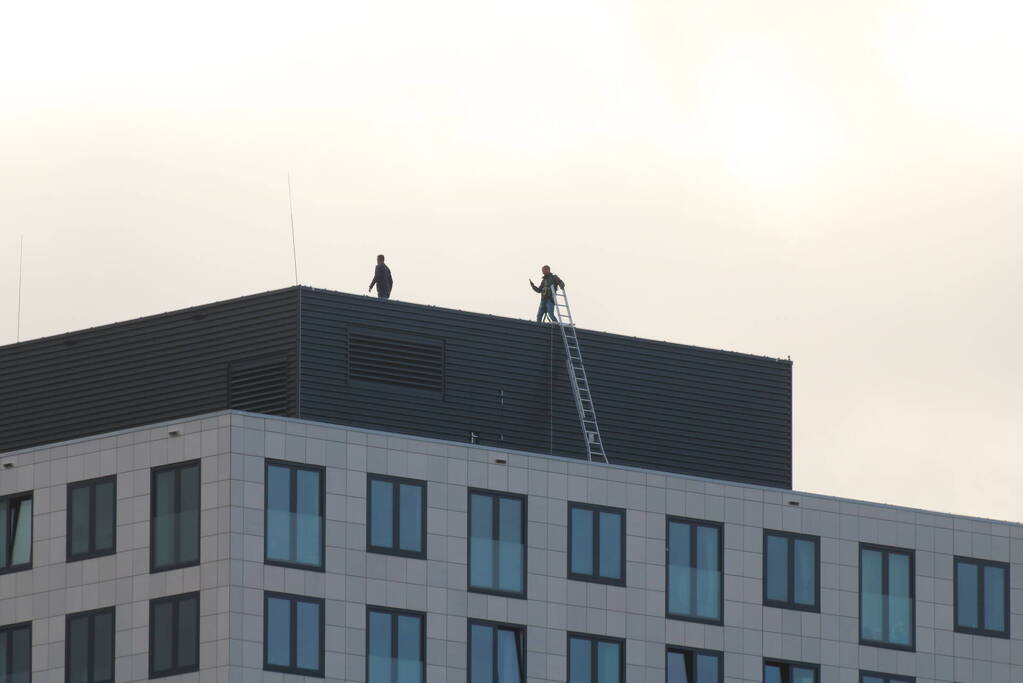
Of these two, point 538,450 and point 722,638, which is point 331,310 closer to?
point 538,450

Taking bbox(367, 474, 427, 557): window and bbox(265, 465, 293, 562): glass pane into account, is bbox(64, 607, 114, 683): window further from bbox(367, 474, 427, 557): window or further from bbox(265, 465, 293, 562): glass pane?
bbox(367, 474, 427, 557): window

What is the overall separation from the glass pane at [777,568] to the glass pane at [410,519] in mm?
12609

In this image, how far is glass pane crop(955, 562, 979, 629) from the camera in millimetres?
112000

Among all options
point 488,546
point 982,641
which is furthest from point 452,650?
point 982,641

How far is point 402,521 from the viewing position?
103m

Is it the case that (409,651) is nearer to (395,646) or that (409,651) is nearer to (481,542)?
(395,646)

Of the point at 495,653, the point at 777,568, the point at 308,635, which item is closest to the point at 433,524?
the point at 495,653

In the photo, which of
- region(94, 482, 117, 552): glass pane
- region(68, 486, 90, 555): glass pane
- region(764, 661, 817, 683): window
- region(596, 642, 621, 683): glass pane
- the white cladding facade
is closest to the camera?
the white cladding facade

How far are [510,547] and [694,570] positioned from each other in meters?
6.66

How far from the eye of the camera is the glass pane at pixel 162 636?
Result: 100 meters

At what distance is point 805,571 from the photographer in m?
110

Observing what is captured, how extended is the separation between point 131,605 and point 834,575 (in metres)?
23.1

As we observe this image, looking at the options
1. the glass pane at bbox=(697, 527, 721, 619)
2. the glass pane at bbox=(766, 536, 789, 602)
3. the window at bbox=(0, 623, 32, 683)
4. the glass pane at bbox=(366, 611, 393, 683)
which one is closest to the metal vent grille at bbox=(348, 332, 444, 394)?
the glass pane at bbox=(697, 527, 721, 619)

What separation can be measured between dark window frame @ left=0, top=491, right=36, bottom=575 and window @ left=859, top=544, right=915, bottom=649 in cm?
2643
